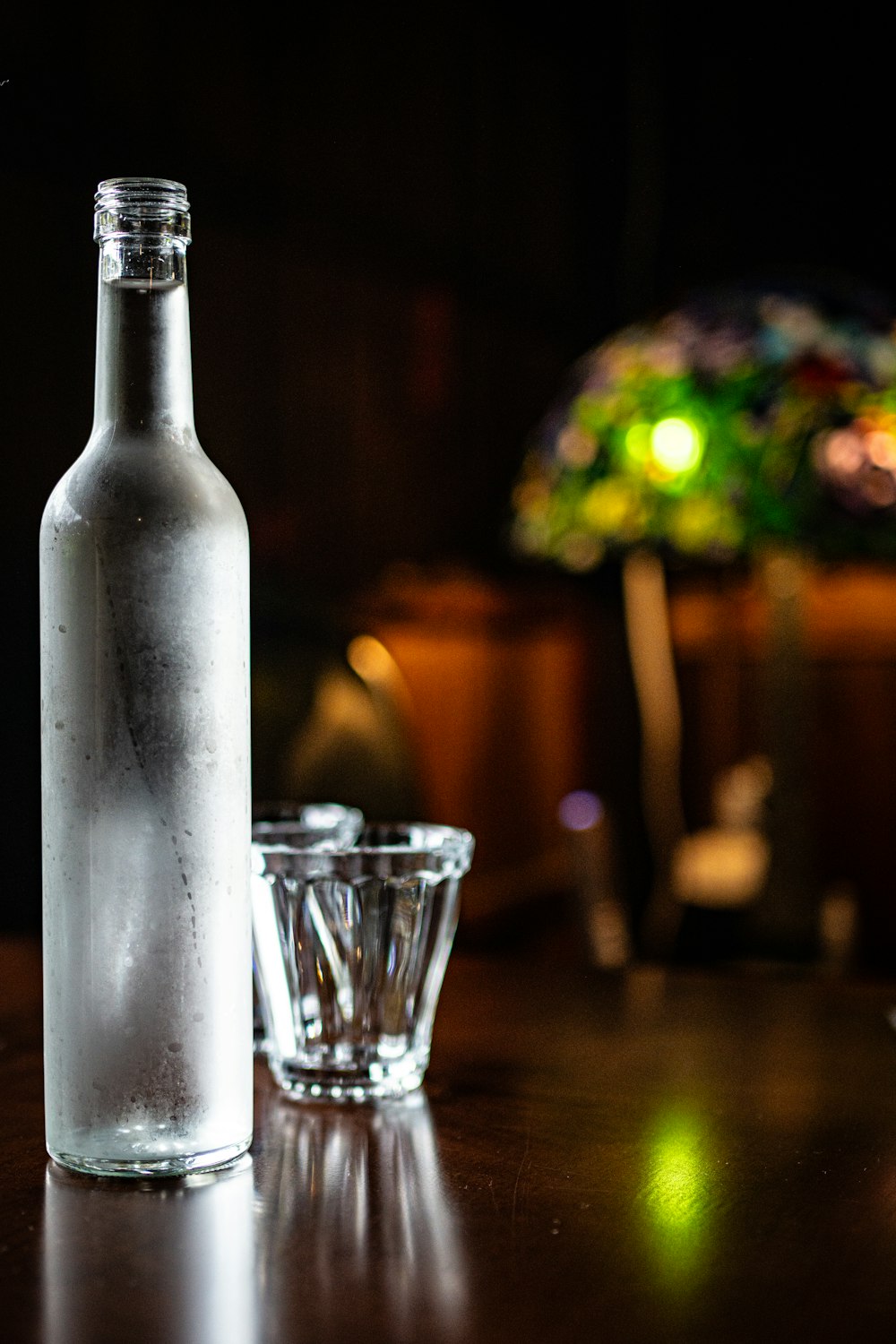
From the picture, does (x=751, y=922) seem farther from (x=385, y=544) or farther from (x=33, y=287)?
(x=385, y=544)

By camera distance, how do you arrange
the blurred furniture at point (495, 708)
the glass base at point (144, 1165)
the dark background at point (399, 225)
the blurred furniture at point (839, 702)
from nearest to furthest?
the glass base at point (144, 1165), the dark background at point (399, 225), the blurred furniture at point (495, 708), the blurred furniture at point (839, 702)

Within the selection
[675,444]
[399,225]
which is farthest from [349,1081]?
[399,225]

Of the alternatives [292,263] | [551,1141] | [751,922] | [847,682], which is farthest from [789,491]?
[847,682]

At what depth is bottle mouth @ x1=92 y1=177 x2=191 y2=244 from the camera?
1.51 ft

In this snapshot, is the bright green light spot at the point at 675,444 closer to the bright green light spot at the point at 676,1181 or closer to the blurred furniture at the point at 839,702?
the bright green light spot at the point at 676,1181

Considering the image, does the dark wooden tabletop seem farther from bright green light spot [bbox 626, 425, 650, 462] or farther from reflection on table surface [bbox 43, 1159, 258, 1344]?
bright green light spot [bbox 626, 425, 650, 462]

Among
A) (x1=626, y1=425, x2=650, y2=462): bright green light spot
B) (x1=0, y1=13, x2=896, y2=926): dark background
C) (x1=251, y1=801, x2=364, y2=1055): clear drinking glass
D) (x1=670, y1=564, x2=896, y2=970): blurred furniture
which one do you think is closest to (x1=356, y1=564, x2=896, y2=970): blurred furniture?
(x1=670, y1=564, x2=896, y2=970): blurred furniture

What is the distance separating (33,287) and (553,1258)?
173 centimetres

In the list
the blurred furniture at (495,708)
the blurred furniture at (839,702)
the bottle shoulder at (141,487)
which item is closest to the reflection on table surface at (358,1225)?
the bottle shoulder at (141,487)

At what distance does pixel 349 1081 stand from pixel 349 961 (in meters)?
0.04

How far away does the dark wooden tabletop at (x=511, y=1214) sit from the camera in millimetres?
356

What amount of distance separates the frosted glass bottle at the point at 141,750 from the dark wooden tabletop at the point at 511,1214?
0.09 ft

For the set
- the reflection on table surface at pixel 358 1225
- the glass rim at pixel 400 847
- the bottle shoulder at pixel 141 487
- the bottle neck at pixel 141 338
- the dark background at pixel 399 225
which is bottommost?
the reflection on table surface at pixel 358 1225

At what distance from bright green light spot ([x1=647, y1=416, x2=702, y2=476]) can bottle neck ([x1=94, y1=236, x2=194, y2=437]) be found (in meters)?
0.91
